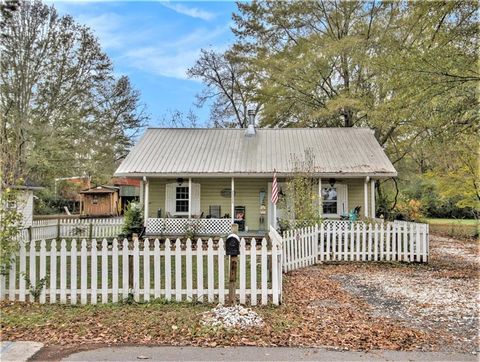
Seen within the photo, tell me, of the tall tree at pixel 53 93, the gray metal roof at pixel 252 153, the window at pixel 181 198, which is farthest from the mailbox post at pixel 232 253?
the tall tree at pixel 53 93

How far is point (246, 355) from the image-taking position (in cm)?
398

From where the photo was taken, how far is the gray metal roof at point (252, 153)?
15547 mm

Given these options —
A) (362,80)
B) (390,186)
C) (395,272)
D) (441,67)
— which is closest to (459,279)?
(395,272)

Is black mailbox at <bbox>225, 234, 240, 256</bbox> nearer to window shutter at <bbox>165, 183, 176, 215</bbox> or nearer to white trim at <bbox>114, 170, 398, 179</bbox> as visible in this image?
white trim at <bbox>114, 170, 398, 179</bbox>

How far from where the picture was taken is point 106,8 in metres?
9.42

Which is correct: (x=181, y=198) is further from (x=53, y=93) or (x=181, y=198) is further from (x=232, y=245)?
(x=53, y=93)

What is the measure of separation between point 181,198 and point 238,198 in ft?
8.24

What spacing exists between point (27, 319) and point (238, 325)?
2.82 m

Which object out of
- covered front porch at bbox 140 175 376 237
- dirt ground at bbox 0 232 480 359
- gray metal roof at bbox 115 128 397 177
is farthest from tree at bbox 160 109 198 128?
dirt ground at bbox 0 232 480 359

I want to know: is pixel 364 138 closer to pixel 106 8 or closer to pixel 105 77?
pixel 106 8

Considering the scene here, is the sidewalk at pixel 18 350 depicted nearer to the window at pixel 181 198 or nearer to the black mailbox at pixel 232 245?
the black mailbox at pixel 232 245

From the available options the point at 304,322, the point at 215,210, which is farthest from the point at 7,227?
the point at 215,210

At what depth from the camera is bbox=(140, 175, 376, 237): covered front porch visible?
53.3 feet

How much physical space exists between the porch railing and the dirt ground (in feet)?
25.3
